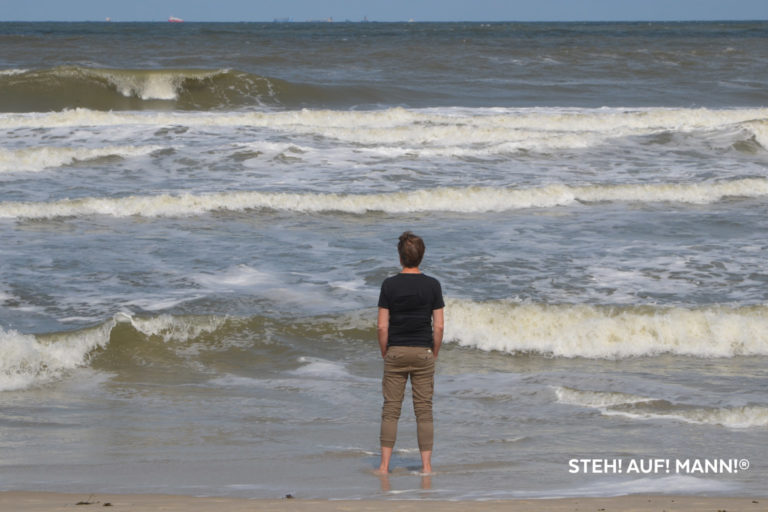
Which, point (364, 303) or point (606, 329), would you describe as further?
point (364, 303)

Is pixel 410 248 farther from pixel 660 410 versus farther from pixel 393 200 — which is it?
pixel 393 200

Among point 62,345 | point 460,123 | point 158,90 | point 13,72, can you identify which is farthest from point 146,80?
point 62,345

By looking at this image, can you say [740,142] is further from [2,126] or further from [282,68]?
[282,68]

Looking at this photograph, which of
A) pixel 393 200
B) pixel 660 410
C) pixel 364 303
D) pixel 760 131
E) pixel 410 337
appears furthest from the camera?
pixel 760 131

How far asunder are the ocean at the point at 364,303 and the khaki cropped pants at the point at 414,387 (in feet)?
0.82

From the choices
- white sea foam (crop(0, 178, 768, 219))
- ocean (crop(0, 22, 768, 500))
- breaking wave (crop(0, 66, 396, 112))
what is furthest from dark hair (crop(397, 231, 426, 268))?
breaking wave (crop(0, 66, 396, 112))

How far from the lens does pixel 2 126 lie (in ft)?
74.8

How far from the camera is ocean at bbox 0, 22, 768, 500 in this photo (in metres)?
6.11

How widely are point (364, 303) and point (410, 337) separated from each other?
439cm

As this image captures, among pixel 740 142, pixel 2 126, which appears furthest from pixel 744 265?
pixel 2 126

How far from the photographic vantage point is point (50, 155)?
1888 cm

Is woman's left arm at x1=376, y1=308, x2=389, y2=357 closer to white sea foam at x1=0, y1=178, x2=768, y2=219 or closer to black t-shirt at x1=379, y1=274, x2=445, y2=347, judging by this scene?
black t-shirt at x1=379, y1=274, x2=445, y2=347

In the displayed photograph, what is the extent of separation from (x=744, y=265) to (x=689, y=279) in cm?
101

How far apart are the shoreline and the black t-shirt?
100 cm
